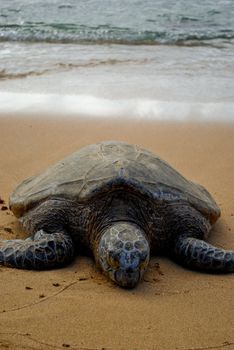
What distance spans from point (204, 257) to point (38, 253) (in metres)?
1.20

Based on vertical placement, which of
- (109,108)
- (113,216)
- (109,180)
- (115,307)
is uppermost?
(109,180)

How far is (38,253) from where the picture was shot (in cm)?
416

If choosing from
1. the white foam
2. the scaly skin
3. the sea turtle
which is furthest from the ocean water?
the scaly skin

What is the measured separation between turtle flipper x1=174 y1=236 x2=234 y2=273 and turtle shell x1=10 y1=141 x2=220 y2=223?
0.43 metres

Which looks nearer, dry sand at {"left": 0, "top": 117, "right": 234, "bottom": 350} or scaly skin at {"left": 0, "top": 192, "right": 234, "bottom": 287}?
dry sand at {"left": 0, "top": 117, "right": 234, "bottom": 350}

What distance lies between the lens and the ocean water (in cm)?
882

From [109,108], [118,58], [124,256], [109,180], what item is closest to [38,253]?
[124,256]

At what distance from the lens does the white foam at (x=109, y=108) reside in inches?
328

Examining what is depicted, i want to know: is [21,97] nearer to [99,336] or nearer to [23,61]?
[23,61]

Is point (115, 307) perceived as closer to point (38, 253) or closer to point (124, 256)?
point (124, 256)

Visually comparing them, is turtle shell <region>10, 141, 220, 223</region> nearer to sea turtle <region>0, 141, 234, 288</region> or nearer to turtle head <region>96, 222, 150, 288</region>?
sea turtle <region>0, 141, 234, 288</region>

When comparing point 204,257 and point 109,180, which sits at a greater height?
point 109,180

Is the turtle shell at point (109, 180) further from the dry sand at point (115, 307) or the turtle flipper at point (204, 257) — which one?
the turtle flipper at point (204, 257)

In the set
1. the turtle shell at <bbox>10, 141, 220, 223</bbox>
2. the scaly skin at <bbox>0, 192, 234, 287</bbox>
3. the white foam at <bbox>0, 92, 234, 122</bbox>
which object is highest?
the turtle shell at <bbox>10, 141, 220, 223</bbox>
